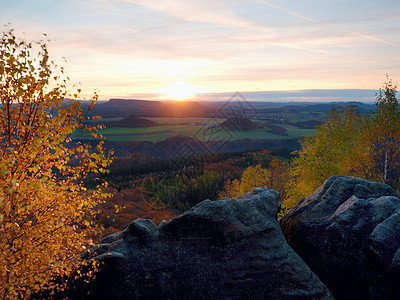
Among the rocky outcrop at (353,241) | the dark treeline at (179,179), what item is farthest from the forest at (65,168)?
the rocky outcrop at (353,241)

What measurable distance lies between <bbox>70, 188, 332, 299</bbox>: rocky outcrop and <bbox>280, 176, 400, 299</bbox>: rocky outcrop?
1685 millimetres

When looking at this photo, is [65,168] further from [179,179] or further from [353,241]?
[179,179]

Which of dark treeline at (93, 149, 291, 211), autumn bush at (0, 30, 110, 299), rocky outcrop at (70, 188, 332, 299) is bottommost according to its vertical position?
dark treeline at (93, 149, 291, 211)

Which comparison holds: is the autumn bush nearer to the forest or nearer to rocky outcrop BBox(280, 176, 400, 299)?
the forest

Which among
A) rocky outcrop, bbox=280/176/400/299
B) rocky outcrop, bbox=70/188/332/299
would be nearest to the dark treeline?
rocky outcrop, bbox=280/176/400/299

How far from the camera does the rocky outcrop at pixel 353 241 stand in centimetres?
1468

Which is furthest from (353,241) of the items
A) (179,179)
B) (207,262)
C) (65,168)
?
(179,179)

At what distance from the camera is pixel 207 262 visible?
1584cm

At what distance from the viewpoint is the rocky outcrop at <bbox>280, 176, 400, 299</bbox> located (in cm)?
1468

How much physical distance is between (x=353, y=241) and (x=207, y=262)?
861 cm

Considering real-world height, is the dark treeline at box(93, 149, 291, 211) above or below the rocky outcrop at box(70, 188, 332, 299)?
below

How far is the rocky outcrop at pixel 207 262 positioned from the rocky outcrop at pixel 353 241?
5.53 ft

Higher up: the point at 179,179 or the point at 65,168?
the point at 65,168

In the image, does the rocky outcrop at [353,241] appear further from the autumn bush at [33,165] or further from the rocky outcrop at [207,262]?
the autumn bush at [33,165]
